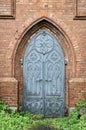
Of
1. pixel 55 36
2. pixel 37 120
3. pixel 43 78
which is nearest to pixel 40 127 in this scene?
pixel 37 120

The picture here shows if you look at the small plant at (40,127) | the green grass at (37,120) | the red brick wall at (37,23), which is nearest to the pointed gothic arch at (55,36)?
the red brick wall at (37,23)

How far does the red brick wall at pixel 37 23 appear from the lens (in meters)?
11.6

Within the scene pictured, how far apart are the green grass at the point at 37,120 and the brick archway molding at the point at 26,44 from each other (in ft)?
2.02

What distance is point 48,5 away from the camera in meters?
11.7

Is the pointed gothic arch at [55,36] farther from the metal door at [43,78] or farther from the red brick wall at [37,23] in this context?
the metal door at [43,78]


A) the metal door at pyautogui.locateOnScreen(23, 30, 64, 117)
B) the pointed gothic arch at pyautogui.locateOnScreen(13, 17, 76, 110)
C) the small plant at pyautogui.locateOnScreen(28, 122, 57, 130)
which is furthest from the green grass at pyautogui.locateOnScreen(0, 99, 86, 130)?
the pointed gothic arch at pyautogui.locateOnScreen(13, 17, 76, 110)

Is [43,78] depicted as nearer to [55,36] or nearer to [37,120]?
[55,36]

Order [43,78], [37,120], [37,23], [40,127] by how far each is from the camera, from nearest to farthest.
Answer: [40,127] → [37,120] → [37,23] → [43,78]

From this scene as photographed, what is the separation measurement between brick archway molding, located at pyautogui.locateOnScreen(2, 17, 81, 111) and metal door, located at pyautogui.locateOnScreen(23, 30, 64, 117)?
0.14m

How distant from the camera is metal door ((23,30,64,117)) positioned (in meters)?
11.8

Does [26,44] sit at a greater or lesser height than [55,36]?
lesser

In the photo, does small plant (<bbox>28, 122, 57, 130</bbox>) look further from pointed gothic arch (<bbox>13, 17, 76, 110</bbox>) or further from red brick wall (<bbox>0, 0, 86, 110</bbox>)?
pointed gothic arch (<bbox>13, 17, 76, 110</bbox>)

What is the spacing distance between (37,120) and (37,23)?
2895 millimetres

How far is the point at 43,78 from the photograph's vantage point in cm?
1184
